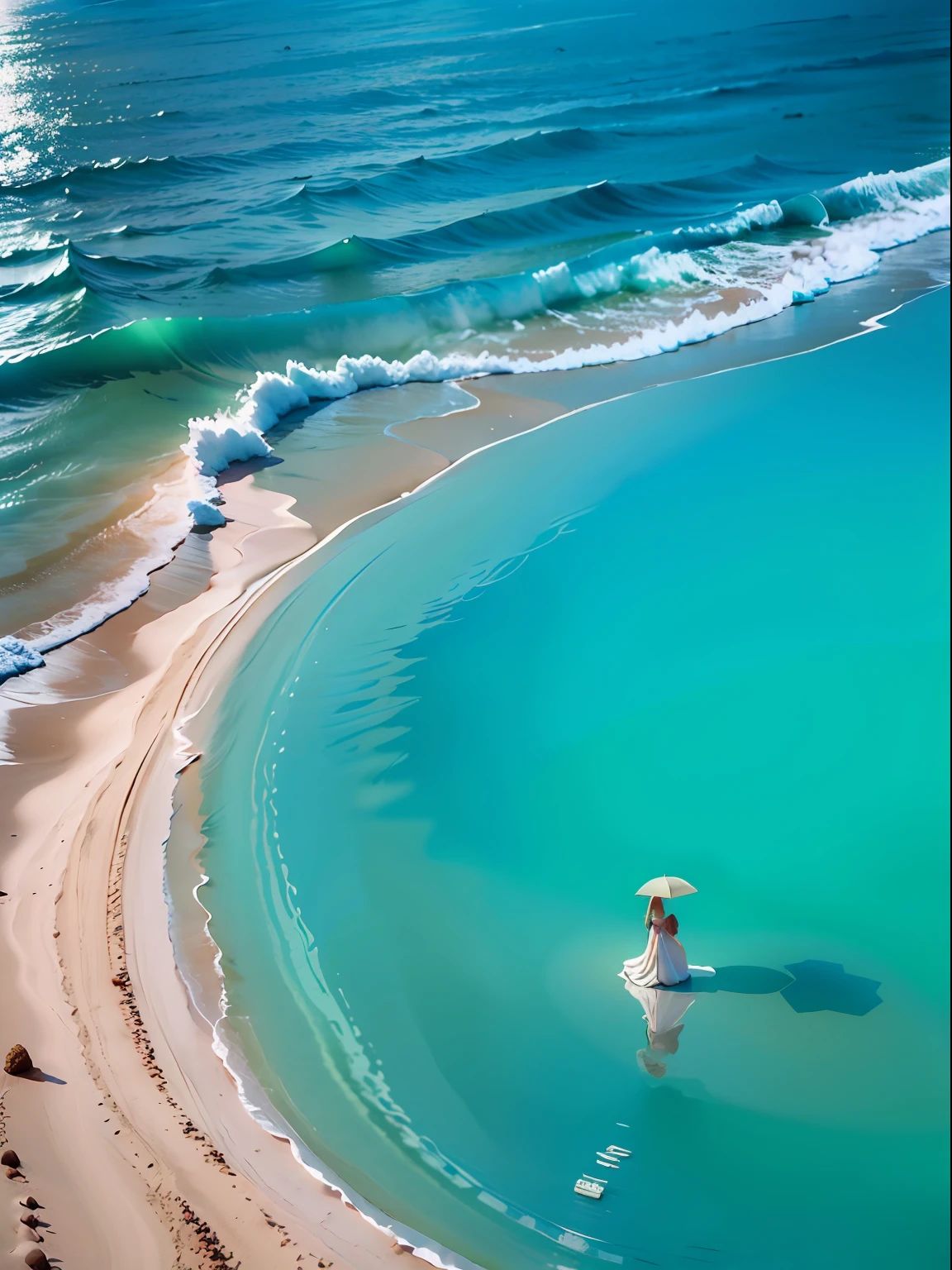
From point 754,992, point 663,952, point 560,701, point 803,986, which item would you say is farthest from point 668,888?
point 560,701

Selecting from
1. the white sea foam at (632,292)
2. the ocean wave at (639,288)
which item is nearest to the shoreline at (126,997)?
the white sea foam at (632,292)

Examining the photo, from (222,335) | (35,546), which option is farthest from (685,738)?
(222,335)

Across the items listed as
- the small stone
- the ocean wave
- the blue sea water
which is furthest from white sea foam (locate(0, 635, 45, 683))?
the small stone

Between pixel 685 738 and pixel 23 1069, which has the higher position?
pixel 685 738

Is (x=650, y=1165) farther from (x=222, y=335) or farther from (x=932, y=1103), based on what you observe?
(x=222, y=335)

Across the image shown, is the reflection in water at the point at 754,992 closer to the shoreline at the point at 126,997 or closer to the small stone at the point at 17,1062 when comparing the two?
the shoreline at the point at 126,997

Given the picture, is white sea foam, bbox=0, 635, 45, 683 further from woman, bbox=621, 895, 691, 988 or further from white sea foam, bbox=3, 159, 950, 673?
woman, bbox=621, 895, 691, 988
